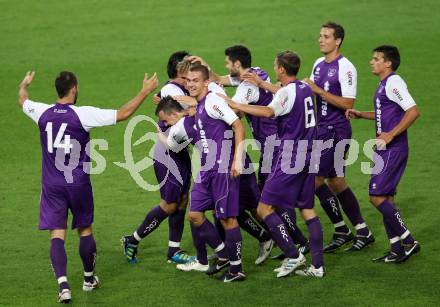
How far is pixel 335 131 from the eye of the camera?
33.3 ft

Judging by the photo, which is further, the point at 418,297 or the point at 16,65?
the point at 16,65

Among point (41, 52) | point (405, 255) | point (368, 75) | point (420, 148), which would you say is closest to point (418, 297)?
point (405, 255)

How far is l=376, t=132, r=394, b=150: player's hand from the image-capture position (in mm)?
9305

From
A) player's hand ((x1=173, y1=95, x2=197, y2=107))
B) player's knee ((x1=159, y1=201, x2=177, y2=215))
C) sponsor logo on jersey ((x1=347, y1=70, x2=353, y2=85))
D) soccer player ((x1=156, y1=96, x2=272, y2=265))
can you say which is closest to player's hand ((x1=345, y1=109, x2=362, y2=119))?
sponsor logo on jersey ((x1=347, y1=70, x2=353, y2=85))

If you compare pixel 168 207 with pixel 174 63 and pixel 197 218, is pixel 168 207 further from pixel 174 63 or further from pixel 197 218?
pixel 174 63

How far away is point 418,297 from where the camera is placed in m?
8.48

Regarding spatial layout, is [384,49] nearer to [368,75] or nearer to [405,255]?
[405,255]

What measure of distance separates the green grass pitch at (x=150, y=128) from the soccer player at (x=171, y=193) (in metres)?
0.23

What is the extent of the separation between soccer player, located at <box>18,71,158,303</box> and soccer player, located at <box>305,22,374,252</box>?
2.33 m

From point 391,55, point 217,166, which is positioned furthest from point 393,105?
point 217,166

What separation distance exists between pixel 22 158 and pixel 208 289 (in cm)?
588

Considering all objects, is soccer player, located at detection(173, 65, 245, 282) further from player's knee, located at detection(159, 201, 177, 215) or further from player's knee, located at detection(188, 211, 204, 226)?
player's knee, located at detection(159, 201, 177, 215)

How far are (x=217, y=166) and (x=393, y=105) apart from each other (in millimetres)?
2028

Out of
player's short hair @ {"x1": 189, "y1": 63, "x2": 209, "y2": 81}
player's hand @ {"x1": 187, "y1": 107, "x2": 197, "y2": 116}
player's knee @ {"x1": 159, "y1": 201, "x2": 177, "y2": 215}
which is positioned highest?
player's short hair @ {"x1": 189, "y1": 63, "x2": 209, "y2": 81}
